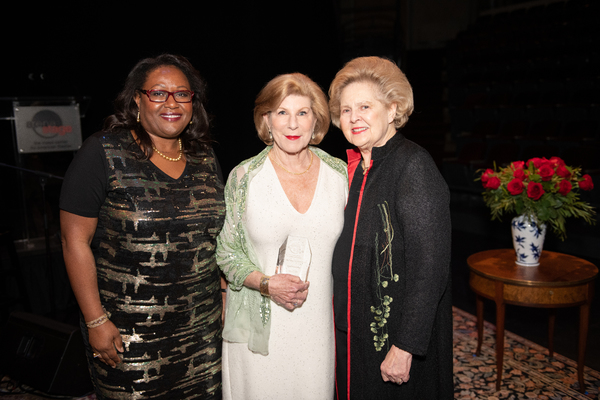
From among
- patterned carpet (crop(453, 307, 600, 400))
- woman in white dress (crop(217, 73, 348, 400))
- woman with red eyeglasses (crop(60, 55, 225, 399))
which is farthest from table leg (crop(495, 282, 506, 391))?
woman with red eyeglasses (crop(60, 55, 225, 399))

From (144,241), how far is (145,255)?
0.05 m

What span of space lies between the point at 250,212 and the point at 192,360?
0.63 metres

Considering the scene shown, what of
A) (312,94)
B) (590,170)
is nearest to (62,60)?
(312,94)

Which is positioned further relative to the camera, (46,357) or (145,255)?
(46,357)

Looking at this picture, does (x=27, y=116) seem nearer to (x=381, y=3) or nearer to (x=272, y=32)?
(x=272, y=32)

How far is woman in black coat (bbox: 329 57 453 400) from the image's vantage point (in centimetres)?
143

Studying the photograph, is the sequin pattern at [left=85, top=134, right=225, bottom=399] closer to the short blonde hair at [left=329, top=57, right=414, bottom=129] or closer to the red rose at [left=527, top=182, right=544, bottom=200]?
the short blonde hair at [left=329, top=57, right=414, bottom=129]

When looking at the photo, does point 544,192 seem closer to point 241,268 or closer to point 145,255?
point 241,268

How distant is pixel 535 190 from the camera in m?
2.57

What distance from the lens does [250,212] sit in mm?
1713

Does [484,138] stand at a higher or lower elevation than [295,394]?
higher

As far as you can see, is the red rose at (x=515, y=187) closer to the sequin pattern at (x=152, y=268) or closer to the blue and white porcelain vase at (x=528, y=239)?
the blue and white porcelain vase at (x=528, y=239)

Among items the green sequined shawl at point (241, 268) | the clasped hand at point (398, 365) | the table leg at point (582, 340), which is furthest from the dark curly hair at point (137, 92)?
the table leg at point (582, 340)

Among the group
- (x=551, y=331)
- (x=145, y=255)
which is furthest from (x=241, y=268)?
(x=551, y=331)
